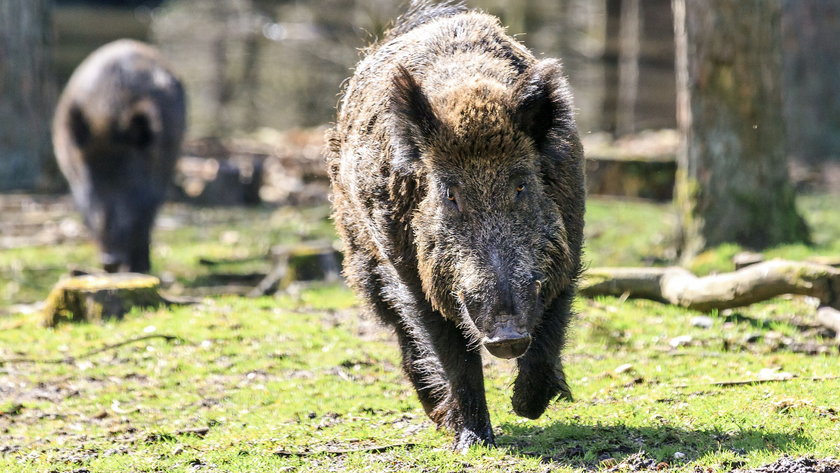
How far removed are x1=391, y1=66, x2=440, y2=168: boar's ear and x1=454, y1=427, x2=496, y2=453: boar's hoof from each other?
1.41 m

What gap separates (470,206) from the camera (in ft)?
16.3

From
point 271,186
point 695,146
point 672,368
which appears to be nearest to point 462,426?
point 672,368

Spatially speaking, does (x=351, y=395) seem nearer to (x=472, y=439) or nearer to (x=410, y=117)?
(x=472, y=439)

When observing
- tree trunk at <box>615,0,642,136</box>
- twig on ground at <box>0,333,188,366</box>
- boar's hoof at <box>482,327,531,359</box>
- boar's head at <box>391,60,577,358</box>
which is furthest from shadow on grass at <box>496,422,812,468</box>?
tree trunk at <box>615,0,642,136</box>

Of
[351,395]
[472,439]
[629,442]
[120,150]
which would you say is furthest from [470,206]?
[120,150]

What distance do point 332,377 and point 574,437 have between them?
2228 millimetres

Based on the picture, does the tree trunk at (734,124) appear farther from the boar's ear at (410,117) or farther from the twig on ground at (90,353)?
the boar's ear at (410,117)

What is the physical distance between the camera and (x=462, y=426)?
558cm

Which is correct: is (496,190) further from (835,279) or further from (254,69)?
(254,69)

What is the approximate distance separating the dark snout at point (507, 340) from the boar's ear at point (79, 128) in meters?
8.93

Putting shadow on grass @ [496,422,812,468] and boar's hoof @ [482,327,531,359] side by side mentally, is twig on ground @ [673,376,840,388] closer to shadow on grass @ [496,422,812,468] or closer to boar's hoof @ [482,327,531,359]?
shadow on grass @ [496,422,812,468]

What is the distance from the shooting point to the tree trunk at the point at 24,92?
625 inches

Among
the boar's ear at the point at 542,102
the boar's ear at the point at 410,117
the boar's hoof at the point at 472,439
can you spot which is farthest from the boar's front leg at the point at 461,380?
the boar's ear at the point at 542,102

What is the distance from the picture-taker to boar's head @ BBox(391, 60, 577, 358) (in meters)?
4.76
